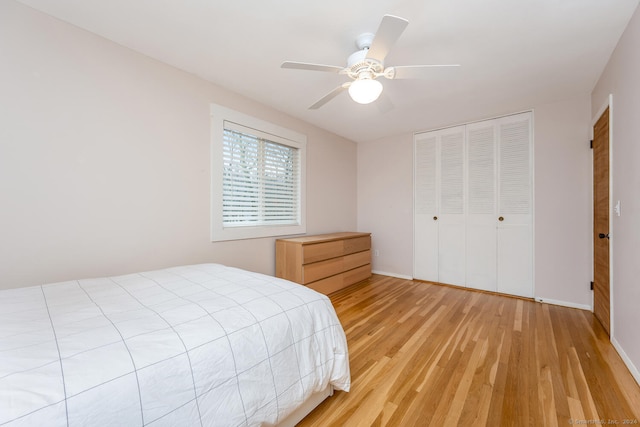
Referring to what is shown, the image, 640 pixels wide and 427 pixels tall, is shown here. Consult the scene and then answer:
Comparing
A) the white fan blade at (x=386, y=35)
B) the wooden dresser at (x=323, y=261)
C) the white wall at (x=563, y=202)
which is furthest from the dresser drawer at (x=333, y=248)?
the white wall at (x=563, y=202)

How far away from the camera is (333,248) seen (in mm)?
3518

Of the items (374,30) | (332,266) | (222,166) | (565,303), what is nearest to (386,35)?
(374,30)

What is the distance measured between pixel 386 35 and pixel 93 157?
7.25 ft

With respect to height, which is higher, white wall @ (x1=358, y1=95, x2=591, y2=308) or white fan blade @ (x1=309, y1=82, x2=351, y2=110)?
white fan blade @ (x1=309, y1=82, x2=351, y2=110)

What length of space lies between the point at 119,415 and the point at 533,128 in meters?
4.39

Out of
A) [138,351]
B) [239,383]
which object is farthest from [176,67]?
[239,383]

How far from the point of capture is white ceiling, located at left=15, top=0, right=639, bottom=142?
1.67 metres

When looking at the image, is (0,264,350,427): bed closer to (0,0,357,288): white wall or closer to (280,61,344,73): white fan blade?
(0,0,357,288): white wall

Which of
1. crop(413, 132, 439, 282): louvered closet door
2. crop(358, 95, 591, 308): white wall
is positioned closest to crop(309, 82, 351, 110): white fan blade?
crop(413, 132, 439, 282): louvered closet door

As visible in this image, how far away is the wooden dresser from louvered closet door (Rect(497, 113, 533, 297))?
189cm

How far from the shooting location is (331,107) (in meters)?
3.21

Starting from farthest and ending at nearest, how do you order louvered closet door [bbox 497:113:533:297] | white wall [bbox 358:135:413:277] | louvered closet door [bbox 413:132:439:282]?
white wall [bbox 358:135:413:277], louvered closet door [bbox 413:132:439:282], louvered closet door [bbox 497:113:533:297]

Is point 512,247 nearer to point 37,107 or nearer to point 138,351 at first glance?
point 138,351

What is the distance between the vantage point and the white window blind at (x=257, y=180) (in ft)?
9.33
